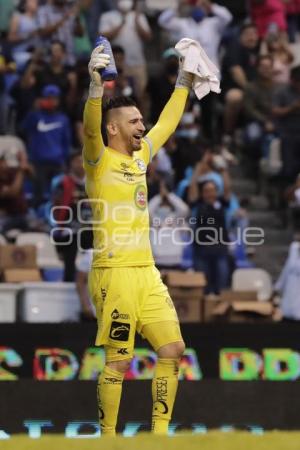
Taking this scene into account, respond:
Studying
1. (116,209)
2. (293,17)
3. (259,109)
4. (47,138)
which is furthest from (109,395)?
(293,17)

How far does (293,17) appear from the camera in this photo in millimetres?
20297

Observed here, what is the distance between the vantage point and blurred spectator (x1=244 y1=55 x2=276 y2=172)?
712 inches

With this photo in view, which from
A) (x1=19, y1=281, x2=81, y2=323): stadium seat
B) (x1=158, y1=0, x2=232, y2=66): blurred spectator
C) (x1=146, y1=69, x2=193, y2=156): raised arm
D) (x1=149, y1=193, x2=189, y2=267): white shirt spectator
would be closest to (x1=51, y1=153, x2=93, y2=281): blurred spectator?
(x1=19, y1=281, x2=81, y2=323): stadium seat

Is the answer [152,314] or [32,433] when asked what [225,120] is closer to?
[32,433]

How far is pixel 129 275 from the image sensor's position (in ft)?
32.8

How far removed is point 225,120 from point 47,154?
2.74 metres

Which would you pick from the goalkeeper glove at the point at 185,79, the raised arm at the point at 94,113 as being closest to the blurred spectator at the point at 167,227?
the goalkeeper glove at the point at 185,79

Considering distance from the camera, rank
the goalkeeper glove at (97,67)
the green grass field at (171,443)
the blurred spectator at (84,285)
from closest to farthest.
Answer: the green grass field at (171,443) < the goalkeeper glove at (97,67) < the blurred spectator at (84,285)

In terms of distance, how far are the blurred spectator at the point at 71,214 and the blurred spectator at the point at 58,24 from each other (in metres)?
3.19

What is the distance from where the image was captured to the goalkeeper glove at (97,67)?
9.55 metres

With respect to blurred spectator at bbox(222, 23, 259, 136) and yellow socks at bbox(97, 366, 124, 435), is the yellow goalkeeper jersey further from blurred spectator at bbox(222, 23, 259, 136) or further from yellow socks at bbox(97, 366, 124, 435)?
blurred spectator at bbox(222, 23, 259, 136)

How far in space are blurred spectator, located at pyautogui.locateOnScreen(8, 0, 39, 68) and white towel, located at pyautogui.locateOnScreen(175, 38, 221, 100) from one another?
8496 millimetres

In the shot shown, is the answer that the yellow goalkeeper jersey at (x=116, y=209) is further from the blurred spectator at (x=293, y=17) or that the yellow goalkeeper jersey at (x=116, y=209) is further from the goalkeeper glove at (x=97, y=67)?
the blurred spectator at (x=293, y=17)

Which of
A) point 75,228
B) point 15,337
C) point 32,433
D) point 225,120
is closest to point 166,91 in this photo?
point 225,120
